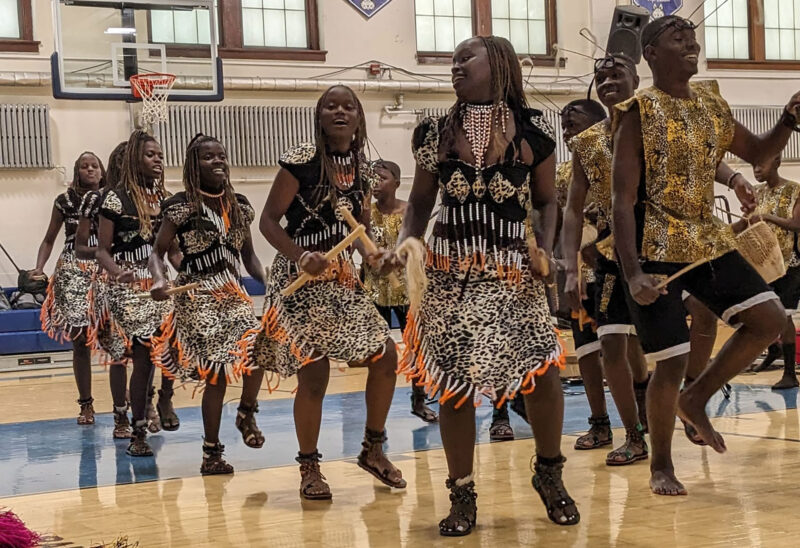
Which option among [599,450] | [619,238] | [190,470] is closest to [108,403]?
[190,470]

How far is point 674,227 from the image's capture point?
14.3ft

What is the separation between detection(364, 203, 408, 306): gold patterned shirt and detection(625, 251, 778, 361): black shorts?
293 cm

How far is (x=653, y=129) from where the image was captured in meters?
4.35

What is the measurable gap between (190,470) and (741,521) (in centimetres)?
279

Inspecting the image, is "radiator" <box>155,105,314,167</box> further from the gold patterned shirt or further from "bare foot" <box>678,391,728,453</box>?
"bare foot" <box>678,391,728,453</box>

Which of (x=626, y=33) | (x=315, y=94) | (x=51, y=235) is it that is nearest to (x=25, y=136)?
(x=315, y=94)

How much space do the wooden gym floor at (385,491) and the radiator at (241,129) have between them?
6.64m

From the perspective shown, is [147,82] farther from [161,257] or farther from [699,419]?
[699,419]

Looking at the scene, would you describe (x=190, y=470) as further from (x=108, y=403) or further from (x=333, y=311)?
(x=108, y=403)

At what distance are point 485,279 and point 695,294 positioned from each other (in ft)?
3.12

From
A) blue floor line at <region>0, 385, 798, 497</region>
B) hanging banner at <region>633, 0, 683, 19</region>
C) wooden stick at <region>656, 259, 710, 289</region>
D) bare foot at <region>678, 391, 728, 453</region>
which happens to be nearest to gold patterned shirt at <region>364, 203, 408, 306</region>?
blue floor line at <region>0, 385, 798, 497</region>

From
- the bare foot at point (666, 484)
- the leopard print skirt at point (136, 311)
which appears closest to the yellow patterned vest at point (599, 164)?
the bare foot at point (666, 484)

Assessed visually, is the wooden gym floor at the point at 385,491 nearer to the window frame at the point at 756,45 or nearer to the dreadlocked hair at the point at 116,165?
the dreadlocked hair at the point at 116,165

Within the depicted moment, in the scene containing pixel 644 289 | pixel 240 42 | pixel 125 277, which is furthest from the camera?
pixel 240 42
